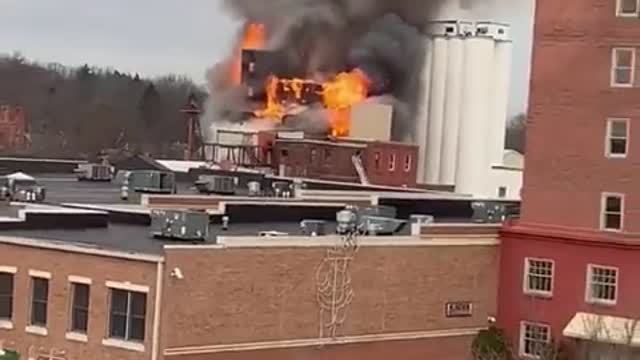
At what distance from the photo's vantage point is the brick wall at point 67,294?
1208 inches

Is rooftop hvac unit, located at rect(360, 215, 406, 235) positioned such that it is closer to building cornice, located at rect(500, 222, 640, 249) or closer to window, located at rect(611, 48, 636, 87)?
building cornice, located at rect(500, 222, 640, 249)

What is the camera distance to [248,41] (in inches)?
3445

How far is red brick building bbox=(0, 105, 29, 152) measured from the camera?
106m

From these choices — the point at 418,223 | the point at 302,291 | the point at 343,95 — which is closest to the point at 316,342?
the point at 302,291

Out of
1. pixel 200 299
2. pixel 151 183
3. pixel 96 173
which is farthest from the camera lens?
pixel 96 173

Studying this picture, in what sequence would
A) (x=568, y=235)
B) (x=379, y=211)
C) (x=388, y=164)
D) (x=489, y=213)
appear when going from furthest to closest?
(x=388, y=164) → (x=489, y=213) → (x=379, y=211) → (x=568, y=235)

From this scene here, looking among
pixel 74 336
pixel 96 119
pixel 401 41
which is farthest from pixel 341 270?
pixel 96 119

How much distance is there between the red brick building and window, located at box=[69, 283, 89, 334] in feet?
244

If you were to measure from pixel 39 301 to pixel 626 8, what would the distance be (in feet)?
63.9

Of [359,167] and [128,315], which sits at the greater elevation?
[359,167]

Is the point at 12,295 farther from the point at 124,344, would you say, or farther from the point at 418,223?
the point at 418,223

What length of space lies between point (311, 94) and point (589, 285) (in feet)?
149

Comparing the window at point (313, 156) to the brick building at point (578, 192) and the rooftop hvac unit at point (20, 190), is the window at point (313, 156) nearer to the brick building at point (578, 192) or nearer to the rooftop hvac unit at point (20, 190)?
the rooftop hvac unit at point (20, 190)

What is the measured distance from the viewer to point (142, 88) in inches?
5320
